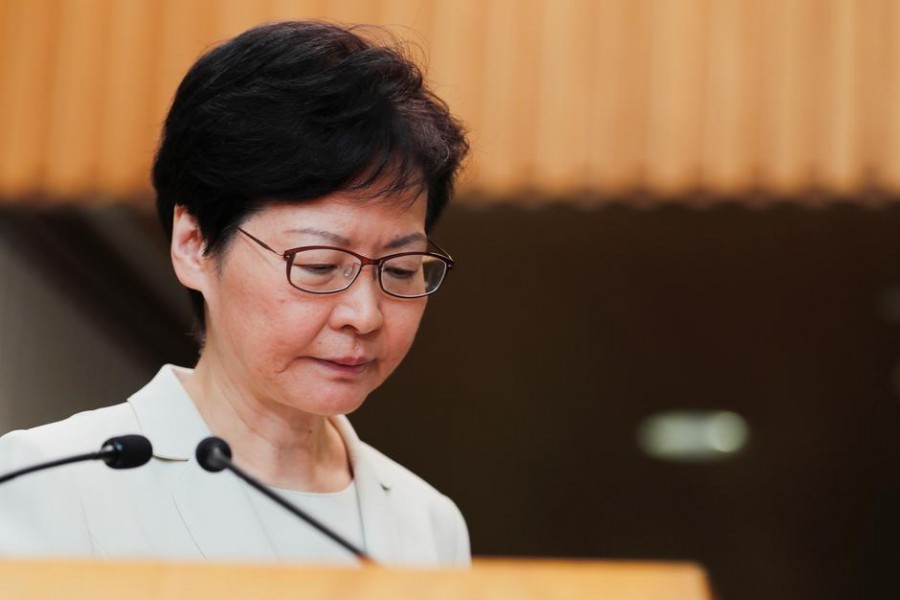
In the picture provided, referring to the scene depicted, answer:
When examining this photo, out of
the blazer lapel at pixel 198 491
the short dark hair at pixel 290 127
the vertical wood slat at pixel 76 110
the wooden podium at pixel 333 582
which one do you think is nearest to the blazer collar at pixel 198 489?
the blazer lapel at pixel 198 491

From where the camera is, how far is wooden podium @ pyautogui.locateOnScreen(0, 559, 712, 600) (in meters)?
1.05

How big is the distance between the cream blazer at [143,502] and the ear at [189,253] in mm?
136

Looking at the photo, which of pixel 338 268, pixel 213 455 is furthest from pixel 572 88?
pixel 213 455

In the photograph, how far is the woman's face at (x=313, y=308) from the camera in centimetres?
167

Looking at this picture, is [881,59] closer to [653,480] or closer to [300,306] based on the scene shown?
[300,306]

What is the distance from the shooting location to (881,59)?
3.59 meters

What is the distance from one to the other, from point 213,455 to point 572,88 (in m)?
2.39

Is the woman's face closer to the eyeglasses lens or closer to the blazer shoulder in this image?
the eyeglasses lens

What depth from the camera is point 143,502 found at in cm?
168

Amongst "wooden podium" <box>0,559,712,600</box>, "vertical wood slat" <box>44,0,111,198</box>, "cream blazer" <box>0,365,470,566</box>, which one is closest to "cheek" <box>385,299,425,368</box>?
"cream blazer" <box>0,365,470,566</box>

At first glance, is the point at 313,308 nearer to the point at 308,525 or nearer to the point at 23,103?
the point at 308,525

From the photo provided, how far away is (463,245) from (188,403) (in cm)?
295

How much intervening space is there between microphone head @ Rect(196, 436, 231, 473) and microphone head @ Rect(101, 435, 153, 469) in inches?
2.2

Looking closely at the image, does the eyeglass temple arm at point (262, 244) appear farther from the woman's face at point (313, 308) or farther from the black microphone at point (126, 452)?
the black microphone at point (126, 452)
